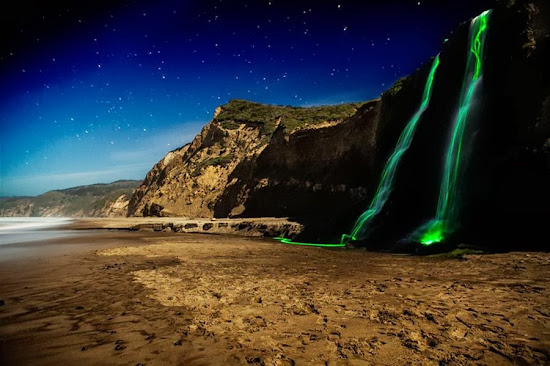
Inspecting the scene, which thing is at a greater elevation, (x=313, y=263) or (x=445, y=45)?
(x=445, y=45)

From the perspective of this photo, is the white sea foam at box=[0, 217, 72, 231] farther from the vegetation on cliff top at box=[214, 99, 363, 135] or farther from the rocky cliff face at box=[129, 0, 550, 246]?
the vegetation on cliff top at box=[214, 99, 363, 135]

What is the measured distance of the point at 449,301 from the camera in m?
4.39

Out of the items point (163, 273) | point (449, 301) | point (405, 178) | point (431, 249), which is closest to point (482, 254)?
point (431, 249)

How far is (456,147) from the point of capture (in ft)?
41.4

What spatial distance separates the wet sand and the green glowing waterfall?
8416mm

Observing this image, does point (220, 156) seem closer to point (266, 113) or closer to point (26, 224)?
point (266, 113)

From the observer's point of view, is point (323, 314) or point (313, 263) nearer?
point (323, 314)

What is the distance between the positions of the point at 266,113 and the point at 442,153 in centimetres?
3641

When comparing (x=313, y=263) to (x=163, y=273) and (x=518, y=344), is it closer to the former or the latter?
(x=163, y=273)

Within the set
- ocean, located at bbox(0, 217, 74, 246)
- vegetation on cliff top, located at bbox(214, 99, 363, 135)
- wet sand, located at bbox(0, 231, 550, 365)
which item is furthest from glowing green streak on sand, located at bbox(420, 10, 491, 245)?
ocean, located at bbox(0, 217, 74, 246)

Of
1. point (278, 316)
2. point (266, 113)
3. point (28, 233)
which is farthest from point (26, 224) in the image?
point (278, 316)

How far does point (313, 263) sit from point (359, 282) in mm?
2787

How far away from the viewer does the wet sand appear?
2945 millimetres

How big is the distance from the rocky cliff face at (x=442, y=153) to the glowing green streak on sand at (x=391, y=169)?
47 centimetres
